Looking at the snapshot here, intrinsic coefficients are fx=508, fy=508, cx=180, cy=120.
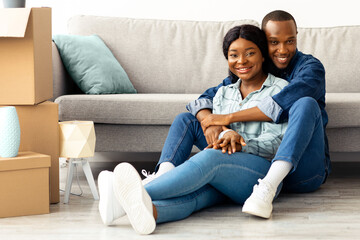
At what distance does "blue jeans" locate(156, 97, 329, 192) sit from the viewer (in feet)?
5.91

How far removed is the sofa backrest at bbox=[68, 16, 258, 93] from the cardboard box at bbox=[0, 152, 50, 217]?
3.99 feet

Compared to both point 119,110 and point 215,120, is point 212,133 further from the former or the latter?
point 119,110

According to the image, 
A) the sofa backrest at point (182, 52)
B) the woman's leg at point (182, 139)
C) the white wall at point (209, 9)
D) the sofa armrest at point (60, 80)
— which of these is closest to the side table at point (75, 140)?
the woman's leg at point (182, 139)

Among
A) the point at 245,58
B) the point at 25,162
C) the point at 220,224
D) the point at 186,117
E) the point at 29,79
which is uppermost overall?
the point at 245,58

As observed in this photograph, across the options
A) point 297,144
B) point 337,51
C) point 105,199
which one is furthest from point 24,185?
point 337,51

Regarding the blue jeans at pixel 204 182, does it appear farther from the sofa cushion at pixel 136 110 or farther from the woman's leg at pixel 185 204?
the sofa cushion at pixel 136 110

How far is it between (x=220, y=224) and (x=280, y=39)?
2.61 feet

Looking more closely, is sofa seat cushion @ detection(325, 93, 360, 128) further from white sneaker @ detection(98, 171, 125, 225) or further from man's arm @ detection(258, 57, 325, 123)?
white sneaker @ detection(98, 171, 125, 225)

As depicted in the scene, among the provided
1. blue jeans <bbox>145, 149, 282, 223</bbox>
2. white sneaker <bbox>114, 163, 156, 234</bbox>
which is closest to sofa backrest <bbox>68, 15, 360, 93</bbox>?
blue jeans <bbox>145, 149, 282, 223</bbox>

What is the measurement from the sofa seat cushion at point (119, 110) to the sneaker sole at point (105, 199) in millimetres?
771

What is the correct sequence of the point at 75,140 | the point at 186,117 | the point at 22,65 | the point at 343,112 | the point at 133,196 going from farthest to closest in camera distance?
the point at 343,112, the point at 186,117, the point at 75,140, the point at 22,65, the point at 133,196

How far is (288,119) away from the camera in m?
1.96

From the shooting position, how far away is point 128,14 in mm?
3396

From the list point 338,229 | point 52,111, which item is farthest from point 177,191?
point 52,111
